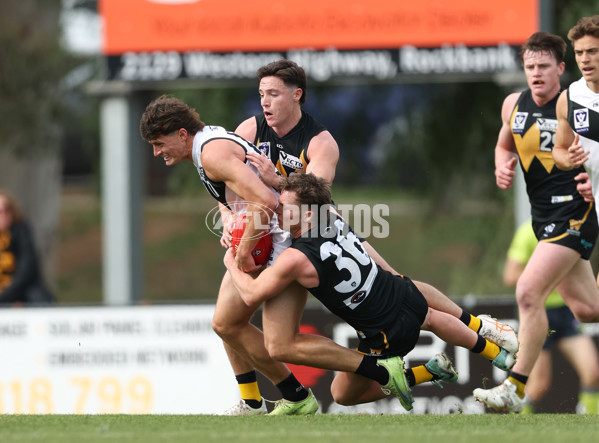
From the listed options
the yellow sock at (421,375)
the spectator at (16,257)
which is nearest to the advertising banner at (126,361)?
the spectator at (16,257)

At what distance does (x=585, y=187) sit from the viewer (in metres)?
7.02

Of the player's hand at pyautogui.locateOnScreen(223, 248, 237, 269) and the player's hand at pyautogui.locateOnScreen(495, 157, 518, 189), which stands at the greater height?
the player's hand at pyautogui.locateOnScreen(495, 157, 518, 189)

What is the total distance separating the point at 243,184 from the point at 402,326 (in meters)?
1.31

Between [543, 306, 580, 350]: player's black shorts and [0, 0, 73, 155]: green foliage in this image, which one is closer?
[543, 306, 580, 350]: player's black shorts

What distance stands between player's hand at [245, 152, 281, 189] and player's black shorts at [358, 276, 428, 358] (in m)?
0.98

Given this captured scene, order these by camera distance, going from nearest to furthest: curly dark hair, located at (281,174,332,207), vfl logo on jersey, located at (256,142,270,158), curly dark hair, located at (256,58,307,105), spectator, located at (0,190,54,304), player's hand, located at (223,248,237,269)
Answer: curly dark hair, located at (281,174,332,207)
player's hand, located at (223,248,237,269)
curly dark hair, located at (256,58,307,105)
vfl logo on jersey, located at (256,142,270,158)
spectator, located at (0,190,54,304)

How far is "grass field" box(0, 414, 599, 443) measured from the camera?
5.57 meters

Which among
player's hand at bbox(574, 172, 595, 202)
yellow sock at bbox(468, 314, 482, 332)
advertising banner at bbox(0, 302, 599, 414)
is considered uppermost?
player's hand at bbox(574, 172, 595, 202)

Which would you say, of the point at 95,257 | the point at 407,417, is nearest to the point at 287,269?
the point at 407,417

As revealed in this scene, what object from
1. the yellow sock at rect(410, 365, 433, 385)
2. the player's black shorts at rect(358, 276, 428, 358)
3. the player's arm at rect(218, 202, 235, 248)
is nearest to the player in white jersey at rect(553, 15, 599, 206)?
the player's black shorts at rect(358, 276, 428, 358)

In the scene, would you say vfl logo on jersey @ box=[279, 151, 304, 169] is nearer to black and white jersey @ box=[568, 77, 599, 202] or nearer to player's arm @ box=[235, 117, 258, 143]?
player's arm @ box=[235, 117, 258, 143]

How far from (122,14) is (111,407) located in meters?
4.57

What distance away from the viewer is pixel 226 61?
1207 centimetres

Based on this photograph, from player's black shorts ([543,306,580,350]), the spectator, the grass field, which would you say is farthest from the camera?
the spectator
